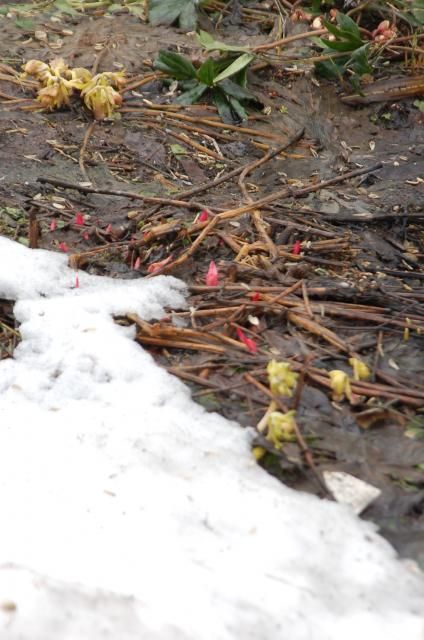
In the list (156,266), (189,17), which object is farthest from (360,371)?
(189,17)

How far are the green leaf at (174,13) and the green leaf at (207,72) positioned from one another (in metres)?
0.63

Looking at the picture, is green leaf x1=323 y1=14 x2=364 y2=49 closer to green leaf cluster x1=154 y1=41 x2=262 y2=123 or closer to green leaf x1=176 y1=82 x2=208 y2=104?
green leaf cluster x1=154 y1=41 x2=262 y2=123

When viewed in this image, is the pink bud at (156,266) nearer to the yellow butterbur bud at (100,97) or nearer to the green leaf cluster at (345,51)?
the yellow butterbur bud at (100,97)

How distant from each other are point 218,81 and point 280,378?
2163 mm

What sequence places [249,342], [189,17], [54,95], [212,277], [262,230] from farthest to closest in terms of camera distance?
[189,17] < [54,95] < [262,230] < [212,277] < [249,342]

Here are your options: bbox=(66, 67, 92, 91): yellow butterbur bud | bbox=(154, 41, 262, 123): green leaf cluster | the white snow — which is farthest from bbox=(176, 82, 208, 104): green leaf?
the white snow

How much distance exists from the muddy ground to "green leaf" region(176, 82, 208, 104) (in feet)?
0.24

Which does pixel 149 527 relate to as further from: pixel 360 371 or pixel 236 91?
pixel 236 91

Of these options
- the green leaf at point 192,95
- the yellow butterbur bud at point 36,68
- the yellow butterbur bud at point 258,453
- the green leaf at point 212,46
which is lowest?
the green leaf at point 192,95

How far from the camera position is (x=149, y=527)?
1.41 m

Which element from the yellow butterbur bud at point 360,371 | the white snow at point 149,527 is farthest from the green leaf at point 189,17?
the yellow butterbur bud at point 360,371

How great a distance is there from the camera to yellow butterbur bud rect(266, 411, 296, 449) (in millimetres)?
1572

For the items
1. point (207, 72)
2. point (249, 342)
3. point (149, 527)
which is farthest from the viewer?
point (207, 72)

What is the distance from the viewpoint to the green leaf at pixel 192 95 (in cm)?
346
